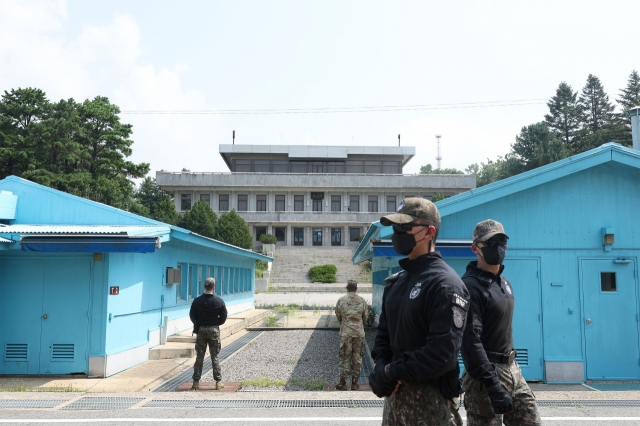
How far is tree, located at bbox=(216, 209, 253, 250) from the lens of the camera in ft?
152

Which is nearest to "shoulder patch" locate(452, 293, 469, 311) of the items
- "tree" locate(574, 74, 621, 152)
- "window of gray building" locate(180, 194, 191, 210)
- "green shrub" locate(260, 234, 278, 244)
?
"green shrub" locate(260, 234, 278, 244)

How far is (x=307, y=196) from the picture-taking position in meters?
60.8

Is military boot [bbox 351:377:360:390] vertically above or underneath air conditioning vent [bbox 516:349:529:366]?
underneath

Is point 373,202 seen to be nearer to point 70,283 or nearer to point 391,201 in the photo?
point 391,201

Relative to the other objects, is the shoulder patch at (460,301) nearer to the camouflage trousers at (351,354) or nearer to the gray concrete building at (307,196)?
the camouflage trousers at (351,354)

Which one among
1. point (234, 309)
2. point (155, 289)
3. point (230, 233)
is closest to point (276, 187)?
point (230, 233)

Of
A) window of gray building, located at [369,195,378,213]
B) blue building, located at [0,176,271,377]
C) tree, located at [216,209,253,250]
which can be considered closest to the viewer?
blue building, located at [0,176,271,377]

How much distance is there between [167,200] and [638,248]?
41233mm

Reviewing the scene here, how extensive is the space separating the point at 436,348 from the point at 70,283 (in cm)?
985

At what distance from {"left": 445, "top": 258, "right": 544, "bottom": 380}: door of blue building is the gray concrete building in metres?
48.1

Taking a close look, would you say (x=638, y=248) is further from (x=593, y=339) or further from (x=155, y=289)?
(x=155, y=289)

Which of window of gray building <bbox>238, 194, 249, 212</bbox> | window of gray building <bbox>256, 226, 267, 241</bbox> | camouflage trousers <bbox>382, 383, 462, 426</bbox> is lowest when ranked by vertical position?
camouflage trousers <bbox>382, 383, 462, 426</bbox>

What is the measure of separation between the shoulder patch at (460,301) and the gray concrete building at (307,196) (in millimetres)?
55708

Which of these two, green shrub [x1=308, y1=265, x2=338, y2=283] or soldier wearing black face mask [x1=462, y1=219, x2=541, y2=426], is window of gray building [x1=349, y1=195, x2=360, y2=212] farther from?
soldier wearing black face mask [x1=462, y1=219, x2=541, y2=426]
